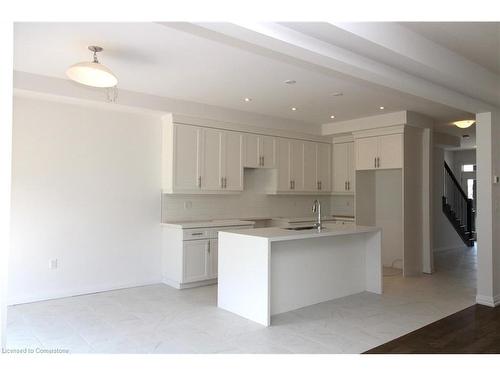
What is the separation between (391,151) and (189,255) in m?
3.55

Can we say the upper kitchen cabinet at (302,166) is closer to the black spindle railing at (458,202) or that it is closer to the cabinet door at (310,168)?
the cabinet door at (310,168)

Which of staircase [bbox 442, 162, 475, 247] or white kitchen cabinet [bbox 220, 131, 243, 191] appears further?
staircase [bbox 442, 162, 475, 247]

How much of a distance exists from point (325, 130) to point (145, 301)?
4.48 m

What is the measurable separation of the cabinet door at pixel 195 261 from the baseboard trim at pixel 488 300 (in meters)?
3.43

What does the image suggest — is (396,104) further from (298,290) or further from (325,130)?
(298,290)

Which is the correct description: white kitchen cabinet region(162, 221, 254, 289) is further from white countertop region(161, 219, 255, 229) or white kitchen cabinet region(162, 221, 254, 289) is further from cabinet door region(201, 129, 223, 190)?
cabinet door region(201, 129, 223, 190)

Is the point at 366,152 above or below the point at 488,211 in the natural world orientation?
above

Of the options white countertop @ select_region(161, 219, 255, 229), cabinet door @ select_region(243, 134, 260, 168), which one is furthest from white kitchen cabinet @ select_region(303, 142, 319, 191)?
white countertop @ select_region(161, 219, 255, 229)

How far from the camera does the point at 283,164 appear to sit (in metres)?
6.80

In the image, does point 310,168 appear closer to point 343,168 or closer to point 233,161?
point 343,168

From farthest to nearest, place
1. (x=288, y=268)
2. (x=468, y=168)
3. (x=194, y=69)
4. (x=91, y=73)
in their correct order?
(x=468, y=168)
(x=288, y=268)
(x=194, y=69)
(x=91, y=73)

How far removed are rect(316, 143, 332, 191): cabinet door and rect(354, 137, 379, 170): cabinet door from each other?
0.76 metres

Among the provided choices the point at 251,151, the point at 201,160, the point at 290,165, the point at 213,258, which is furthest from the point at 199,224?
the point at 290,165

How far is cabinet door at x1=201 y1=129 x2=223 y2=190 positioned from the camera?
5750mm
